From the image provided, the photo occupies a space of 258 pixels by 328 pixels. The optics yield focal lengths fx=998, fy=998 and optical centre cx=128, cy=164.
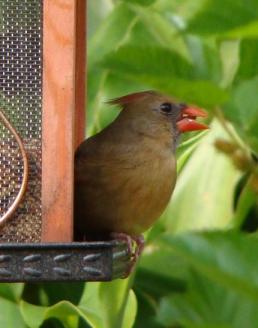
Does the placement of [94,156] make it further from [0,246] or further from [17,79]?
[0,246]

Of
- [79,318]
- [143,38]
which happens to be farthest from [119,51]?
[143,38]

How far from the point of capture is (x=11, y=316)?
2248mm

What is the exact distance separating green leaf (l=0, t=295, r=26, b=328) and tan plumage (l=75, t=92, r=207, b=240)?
239mm

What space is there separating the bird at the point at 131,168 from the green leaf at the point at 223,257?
1.52 meters

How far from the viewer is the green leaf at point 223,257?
62cm

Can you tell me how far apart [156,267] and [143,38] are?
3.78 feet

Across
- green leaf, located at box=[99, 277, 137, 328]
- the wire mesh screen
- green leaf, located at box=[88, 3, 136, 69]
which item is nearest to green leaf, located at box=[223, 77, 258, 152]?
green leaf, located at box=[99, 277, 137, 328]

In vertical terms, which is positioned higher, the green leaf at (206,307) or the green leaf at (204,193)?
the green leaf at (206,307)

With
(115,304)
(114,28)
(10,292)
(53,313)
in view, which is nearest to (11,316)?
(10,292)

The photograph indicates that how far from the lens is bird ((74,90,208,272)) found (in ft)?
7.67

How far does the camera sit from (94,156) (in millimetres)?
2430

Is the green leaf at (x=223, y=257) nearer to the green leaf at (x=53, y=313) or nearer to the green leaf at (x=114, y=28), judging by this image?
the green leaf at (x=53, y=313)

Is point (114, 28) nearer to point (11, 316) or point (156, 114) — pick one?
point (156, 114)

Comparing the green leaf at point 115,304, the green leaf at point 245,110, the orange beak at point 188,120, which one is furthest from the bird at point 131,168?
the green leaf at point 245,110
